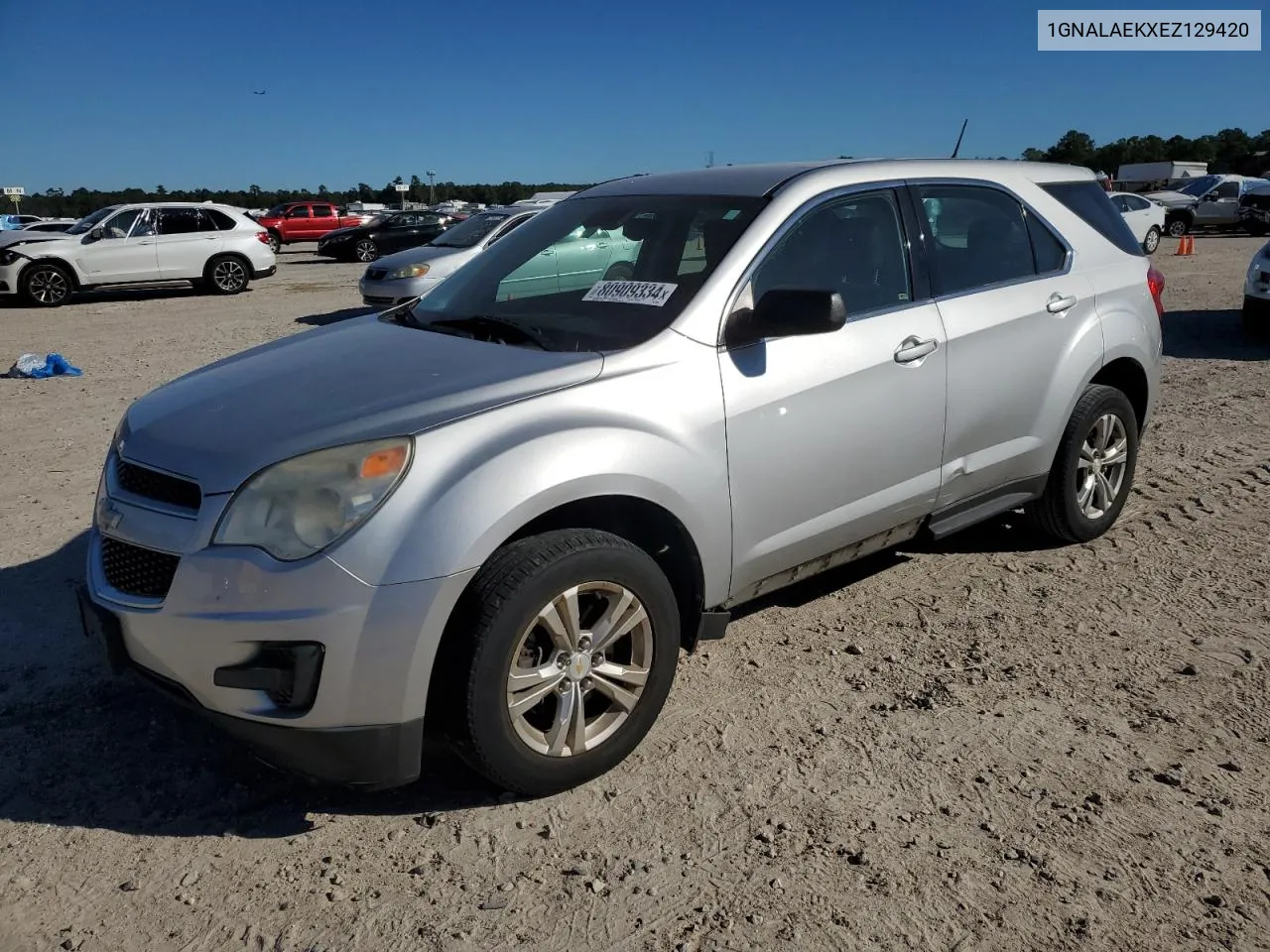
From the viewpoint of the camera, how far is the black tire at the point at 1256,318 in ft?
35.8

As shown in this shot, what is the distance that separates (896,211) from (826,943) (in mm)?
2755

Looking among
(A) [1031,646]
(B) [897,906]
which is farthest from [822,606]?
(B) [897,906]

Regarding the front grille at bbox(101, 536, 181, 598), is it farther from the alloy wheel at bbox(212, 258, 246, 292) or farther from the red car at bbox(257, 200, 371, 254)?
the red car at bbox(257, 200, 371, 254)

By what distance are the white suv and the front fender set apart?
1754 centimetres

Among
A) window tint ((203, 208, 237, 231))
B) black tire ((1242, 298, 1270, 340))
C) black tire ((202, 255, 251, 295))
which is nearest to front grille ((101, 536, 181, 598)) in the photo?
black tire ((1242, 298, 1270, 340))

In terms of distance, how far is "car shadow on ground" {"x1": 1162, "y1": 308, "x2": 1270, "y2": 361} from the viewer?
10.3 m

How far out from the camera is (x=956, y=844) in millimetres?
2805

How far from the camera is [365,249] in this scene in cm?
2867

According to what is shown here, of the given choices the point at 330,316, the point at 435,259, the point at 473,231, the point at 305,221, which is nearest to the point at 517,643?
the point at 435,259

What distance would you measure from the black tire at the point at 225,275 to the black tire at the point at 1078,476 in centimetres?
1731

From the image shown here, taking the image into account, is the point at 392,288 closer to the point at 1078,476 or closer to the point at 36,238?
the point at 36,238

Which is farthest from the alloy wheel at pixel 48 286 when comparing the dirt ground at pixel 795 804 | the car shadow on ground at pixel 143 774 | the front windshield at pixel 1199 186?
the front windshield at pixel 1199 186

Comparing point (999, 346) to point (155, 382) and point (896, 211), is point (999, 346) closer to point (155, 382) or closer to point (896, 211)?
point (896, 211)

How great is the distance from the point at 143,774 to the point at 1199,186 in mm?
35502
